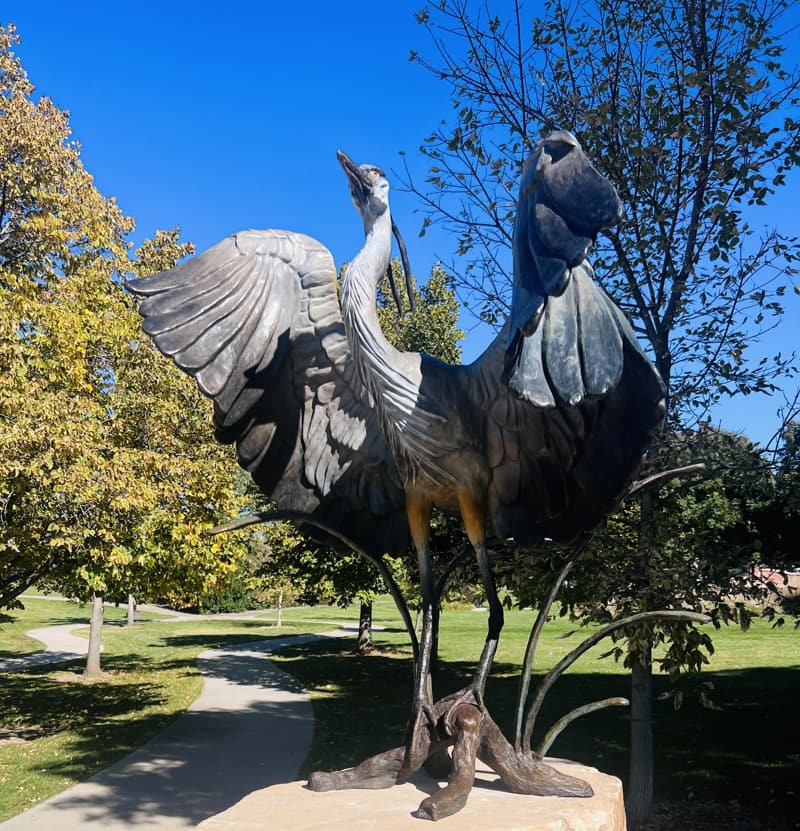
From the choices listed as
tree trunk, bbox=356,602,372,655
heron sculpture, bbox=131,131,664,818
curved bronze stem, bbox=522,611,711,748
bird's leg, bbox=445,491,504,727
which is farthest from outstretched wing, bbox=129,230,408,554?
tree trunk, bbox=356,602,372,655

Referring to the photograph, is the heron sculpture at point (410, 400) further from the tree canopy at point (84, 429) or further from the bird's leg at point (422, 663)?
the tree canopy at point (84, 429)

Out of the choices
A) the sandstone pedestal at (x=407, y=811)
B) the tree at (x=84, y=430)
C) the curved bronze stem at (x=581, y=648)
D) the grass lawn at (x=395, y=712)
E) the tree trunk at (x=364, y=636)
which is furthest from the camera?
the tree trunk at (x=364, y=636)

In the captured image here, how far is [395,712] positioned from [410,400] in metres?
10.4

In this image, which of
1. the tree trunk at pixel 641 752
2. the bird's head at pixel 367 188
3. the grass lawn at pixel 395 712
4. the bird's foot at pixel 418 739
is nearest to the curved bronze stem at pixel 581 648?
the bird's foot at pixel 418 739

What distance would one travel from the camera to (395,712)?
13.2 m

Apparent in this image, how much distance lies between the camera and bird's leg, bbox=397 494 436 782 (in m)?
3.98

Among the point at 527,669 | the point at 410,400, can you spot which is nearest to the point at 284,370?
the point at 410,400

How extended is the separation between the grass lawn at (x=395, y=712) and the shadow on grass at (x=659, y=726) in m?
0.03

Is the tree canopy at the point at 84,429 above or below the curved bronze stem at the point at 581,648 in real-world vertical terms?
above

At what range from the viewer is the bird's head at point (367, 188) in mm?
4480

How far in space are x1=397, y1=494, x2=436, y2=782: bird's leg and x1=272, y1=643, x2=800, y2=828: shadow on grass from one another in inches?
216

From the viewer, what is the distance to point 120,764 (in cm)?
969

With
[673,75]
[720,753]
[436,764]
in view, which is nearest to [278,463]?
[436,764]

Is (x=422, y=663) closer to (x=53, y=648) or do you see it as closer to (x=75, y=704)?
(x=75, y=704)
